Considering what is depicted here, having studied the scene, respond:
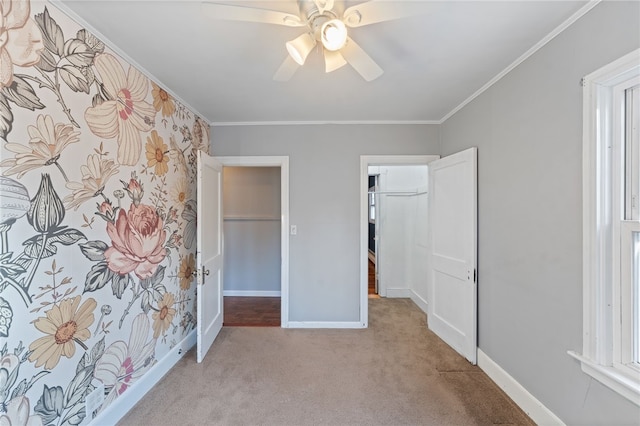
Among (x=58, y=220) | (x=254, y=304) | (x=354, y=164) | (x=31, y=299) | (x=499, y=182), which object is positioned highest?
(x=354, y=164)

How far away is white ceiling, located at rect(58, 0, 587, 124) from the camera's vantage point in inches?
52.9

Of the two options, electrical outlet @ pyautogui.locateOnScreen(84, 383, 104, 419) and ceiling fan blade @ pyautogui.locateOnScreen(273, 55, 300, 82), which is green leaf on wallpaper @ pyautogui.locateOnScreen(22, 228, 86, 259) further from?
ceiling fan blade @ pyautogui.locateOnScreen(273, 55, 300, 82)

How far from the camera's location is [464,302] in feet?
7.80

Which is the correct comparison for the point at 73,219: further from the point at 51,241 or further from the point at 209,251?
the point at 209,251

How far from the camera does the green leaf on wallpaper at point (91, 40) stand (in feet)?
4.70

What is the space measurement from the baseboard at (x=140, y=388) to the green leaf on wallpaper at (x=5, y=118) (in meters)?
1.56

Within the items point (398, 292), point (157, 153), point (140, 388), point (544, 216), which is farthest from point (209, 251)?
point (398, 292)

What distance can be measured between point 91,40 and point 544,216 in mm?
2810

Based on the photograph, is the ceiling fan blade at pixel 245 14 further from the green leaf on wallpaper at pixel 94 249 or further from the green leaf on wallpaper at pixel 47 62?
the green leaf on wallpaper at pixel 94 249

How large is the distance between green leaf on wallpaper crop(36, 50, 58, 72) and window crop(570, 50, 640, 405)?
2591 mm

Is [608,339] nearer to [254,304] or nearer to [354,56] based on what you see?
[354,56]

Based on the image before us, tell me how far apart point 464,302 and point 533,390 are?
771 millimetres

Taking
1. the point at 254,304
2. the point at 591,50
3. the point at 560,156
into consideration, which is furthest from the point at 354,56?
the point at 254,304

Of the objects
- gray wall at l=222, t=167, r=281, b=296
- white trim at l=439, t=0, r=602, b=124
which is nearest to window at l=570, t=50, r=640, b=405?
white trim at l=439, t=0, r=602, b=124
